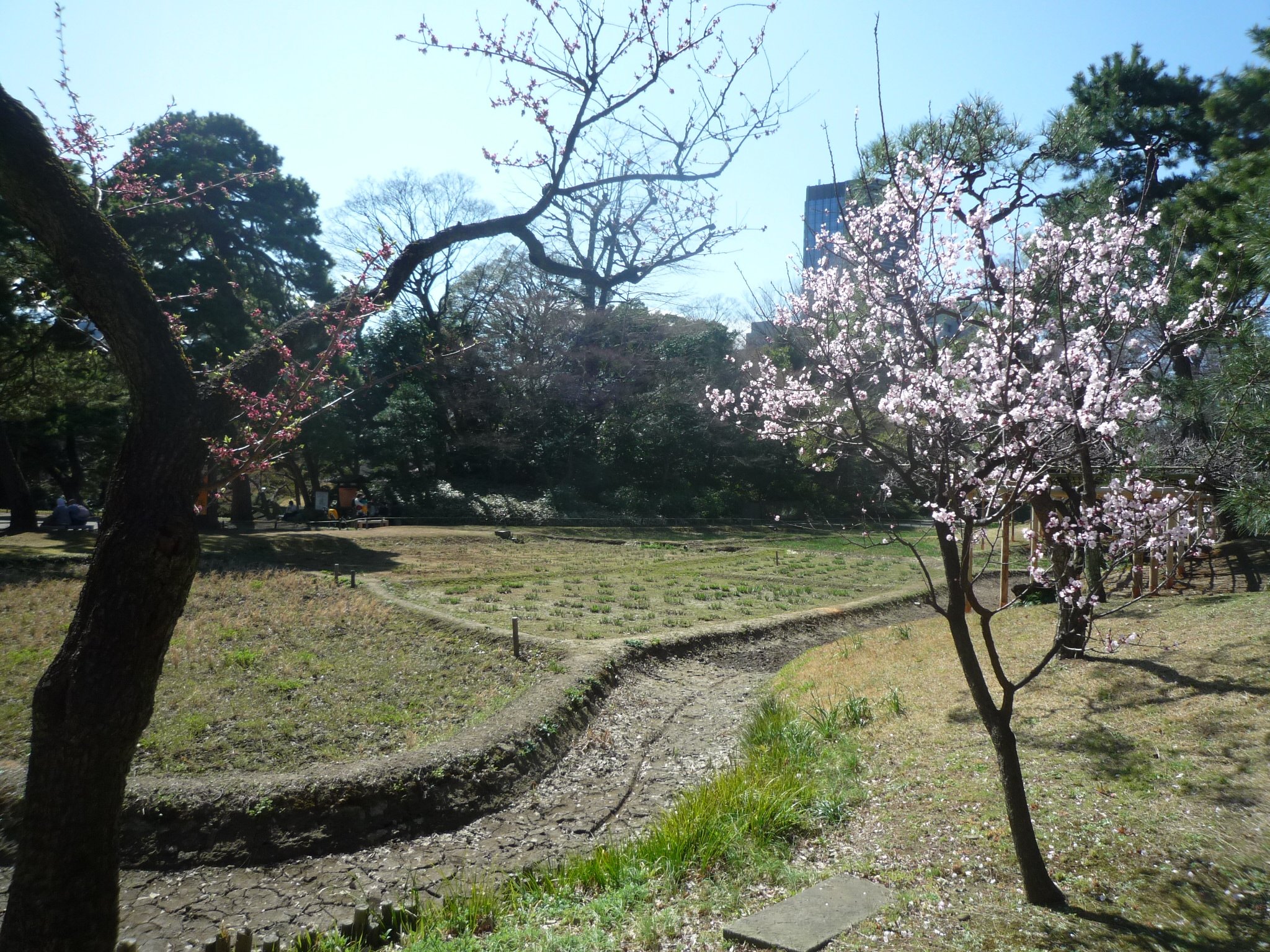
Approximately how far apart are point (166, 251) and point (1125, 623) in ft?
61.2

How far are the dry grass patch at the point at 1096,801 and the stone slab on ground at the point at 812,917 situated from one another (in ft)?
0.33

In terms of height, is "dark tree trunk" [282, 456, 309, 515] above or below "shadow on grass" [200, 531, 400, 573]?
above

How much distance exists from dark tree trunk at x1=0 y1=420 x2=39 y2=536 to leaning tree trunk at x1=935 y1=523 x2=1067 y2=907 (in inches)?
805

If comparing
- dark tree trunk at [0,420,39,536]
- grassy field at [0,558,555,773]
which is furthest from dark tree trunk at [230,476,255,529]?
grassy field at [0,558,555,773]

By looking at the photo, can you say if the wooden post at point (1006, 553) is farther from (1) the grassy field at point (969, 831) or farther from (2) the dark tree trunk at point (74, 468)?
(2) the dark tree trunk at point (74, 468)

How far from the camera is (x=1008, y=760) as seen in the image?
370 centimetres

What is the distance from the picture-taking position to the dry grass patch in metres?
3.46

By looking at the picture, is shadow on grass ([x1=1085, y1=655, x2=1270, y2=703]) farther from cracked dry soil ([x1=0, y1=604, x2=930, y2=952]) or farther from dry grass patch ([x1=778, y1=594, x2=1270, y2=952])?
cracked dry soil ([x1=0, y1=604, x2=930, y2=952])

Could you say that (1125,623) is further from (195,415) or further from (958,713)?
(195,415)

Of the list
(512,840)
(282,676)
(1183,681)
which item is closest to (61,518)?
(282,676)

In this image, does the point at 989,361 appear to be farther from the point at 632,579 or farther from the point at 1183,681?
the point at 632,579

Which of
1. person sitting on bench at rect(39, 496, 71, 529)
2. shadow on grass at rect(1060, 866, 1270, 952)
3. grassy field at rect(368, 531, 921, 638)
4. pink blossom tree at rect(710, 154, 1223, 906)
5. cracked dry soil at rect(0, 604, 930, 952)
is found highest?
pink blossom tree at rect(710, 154, 1223, 906)

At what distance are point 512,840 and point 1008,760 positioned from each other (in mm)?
3671

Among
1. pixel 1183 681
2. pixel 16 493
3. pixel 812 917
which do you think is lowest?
pixel 812 917
